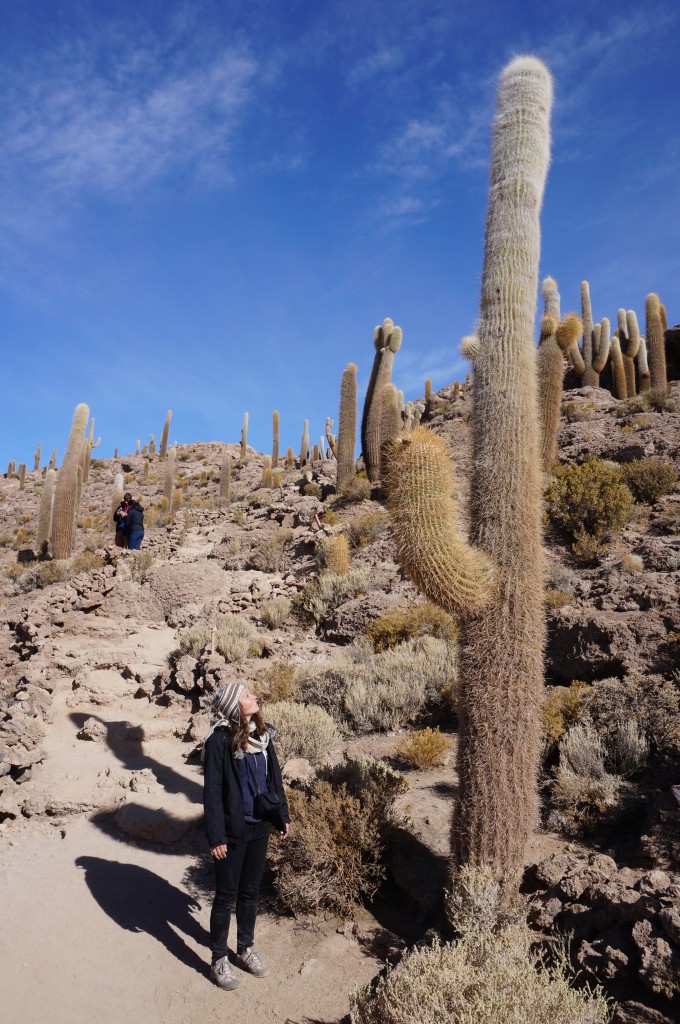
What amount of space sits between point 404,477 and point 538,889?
2.86 m

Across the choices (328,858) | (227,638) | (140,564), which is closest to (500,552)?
(328,858)

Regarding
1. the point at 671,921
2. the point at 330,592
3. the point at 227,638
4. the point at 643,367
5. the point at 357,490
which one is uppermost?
the point at 643,367

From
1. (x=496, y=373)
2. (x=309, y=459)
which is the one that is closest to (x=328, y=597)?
(x=496, y=373)

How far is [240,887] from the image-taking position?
427 centimetres

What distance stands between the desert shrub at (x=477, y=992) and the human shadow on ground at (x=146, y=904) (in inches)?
64.8

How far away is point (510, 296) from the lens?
4.65 meters

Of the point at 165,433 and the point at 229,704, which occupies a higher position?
the point at 165,433

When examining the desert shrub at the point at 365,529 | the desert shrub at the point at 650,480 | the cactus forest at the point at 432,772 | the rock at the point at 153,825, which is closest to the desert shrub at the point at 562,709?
the cactus forest at the point at 432,772

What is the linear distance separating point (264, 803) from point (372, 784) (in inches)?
51.7

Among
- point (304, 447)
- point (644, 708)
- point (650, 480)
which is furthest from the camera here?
point (304, 447)

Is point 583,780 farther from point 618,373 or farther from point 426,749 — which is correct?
point 618,373

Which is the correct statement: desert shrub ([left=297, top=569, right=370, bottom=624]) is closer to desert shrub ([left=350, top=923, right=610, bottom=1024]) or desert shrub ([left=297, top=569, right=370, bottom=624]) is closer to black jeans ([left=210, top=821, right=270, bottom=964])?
black jeans ([left=210, top=821, right=270, bottom=964])

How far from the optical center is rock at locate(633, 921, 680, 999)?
10.3ft

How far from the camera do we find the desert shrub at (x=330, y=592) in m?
12.1
